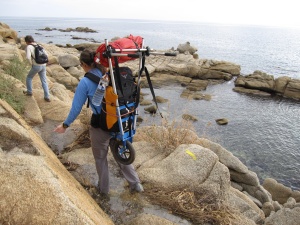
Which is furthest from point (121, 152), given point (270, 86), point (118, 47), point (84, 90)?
point (270, 86)

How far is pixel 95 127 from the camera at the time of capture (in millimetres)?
4465

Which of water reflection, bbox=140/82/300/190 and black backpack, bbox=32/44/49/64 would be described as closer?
black backpack, bbox=32/44/49/64

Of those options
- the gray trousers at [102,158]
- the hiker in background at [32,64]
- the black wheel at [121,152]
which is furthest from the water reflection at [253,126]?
the black wheel at [121,152]

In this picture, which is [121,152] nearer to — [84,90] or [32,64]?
[84,90]

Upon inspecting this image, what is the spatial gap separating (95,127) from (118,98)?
2.68 ft

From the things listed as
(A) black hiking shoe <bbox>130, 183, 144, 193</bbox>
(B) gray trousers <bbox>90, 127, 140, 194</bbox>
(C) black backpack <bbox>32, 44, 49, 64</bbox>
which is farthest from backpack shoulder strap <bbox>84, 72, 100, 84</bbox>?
(C) black backpack <bbox>32, 44, 49, 64</bbox>

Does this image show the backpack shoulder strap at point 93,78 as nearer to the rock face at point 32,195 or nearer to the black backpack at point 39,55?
the rock face at point 32,195

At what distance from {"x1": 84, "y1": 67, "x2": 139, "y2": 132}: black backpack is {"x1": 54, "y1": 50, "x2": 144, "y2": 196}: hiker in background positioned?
0.33 feet

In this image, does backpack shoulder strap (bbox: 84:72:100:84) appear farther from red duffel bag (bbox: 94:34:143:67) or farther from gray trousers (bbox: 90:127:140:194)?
gray trousers (bbox: 90:127:140:194)

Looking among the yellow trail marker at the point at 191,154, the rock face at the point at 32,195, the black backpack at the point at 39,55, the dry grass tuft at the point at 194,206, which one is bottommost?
the dry grass tuft at the point at 194,206

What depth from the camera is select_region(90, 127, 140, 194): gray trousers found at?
4.52 metres

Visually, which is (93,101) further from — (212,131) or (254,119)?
(254,119)

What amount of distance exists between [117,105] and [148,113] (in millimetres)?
15984

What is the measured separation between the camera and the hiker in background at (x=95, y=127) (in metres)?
4.06
